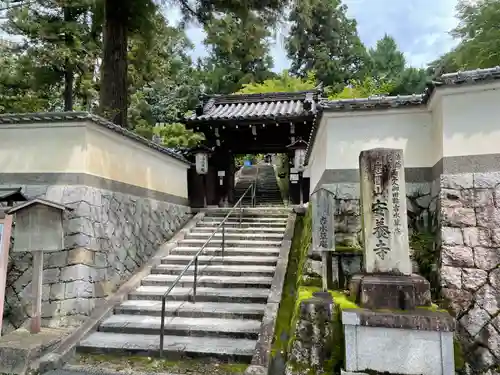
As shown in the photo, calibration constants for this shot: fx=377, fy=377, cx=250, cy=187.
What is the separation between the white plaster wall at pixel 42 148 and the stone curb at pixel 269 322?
390cm

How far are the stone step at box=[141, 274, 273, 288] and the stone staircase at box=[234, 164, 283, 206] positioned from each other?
30.0ft

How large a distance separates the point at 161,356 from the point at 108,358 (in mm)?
804

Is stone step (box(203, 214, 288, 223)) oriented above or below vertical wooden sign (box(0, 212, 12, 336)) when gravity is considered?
above

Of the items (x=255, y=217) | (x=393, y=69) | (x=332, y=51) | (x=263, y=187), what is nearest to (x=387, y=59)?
(x=393, y=69)

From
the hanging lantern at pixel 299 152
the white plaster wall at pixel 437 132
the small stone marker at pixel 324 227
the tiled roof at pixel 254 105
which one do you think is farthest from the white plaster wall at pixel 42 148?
the hanging lantern at pixel 299 152

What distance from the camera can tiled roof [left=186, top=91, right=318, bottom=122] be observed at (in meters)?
14.8

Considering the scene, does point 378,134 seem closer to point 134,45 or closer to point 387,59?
point 134,45

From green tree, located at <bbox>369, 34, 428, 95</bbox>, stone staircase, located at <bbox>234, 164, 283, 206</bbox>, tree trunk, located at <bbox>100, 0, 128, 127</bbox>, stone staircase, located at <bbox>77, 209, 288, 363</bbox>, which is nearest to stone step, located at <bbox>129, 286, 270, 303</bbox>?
stone staircase, located at <bbox>77, 209, 288, 363</bbox>

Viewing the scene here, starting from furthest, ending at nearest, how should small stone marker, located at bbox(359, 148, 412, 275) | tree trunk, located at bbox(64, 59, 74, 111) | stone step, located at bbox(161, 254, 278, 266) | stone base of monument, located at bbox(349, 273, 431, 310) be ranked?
tree trunk, located at bbox(64, 59, 74, 111)
stone step, located at bbox(161, 254, 278, 266)
small stone marker, located at bbox(359, 148, 412, 275)
stone base of monument, located at bbox(349, 273, 431, 310)

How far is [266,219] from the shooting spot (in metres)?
10.7

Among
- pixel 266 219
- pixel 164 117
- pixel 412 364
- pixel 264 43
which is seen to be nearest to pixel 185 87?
pixel 164 117

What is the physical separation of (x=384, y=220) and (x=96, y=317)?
15.7 ft

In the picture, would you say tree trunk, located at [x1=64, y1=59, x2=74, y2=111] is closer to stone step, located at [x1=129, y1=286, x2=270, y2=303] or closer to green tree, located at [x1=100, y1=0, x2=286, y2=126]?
green tree, located at [x1=100, y1=0, x2=286, y2=126]

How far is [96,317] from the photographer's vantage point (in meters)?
6.21
